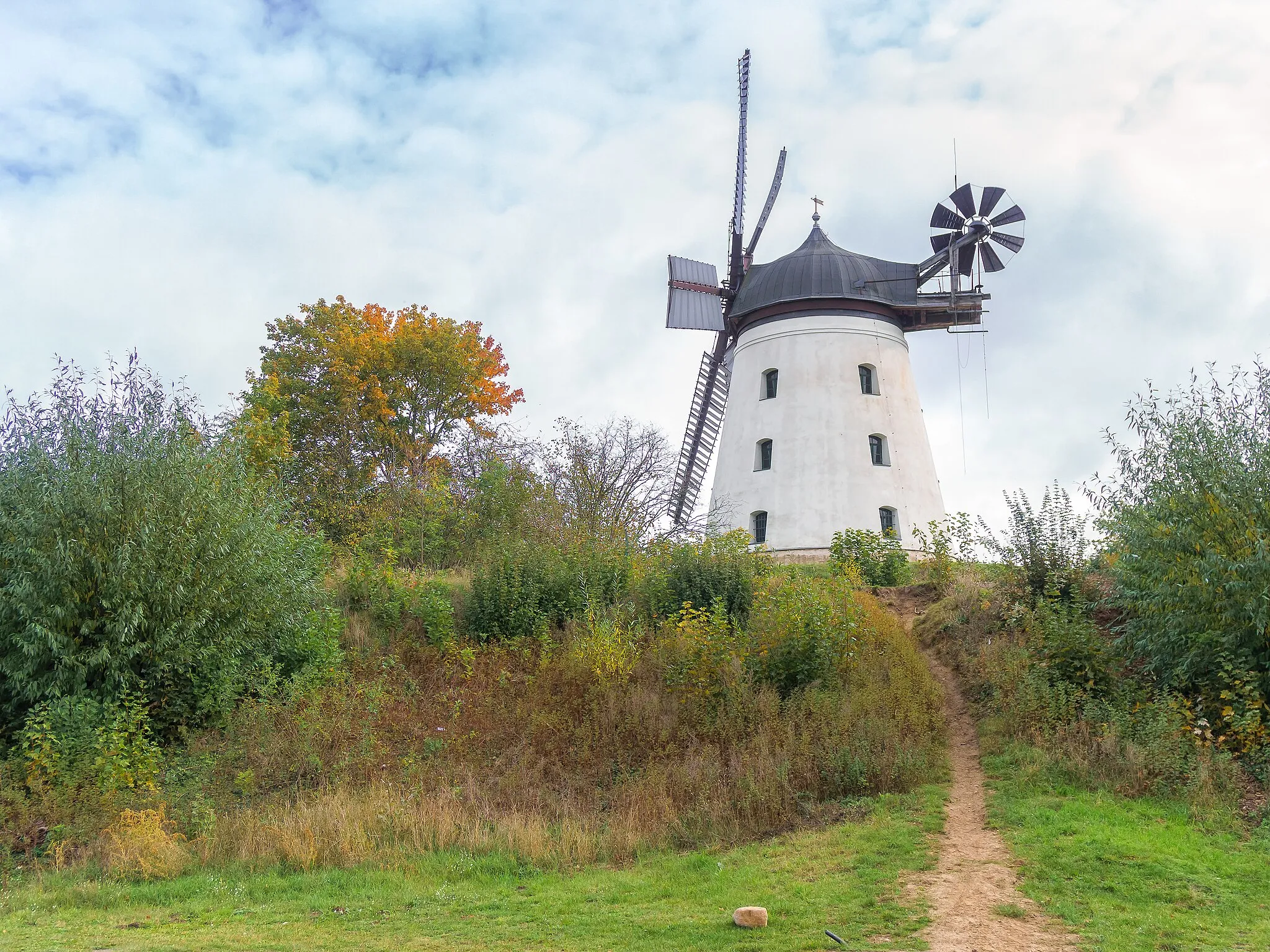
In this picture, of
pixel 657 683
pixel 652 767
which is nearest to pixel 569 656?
pixel 657 683

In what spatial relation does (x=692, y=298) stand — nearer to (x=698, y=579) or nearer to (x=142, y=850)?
(x=698, y=579)

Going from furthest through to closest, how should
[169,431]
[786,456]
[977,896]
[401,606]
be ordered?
1. [786,456]
2. [401,606]
3. [169,431]
4. [977,896]

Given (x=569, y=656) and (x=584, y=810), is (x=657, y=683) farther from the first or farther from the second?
(x=584, y=810)

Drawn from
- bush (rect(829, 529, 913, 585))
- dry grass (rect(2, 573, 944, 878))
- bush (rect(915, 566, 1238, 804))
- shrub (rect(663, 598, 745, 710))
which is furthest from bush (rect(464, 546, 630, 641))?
bush (rect(915, 566, 1238, 804))

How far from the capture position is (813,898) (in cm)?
898

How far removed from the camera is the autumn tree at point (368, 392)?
29.2 metres

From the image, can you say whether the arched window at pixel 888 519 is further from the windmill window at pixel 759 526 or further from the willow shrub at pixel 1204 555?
the willow shrub at pixel 1204 555

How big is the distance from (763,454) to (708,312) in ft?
21.6

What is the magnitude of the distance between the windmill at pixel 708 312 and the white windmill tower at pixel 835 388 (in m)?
1.63

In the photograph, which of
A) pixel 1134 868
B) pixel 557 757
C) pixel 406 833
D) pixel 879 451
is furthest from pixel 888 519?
pixel 406 833

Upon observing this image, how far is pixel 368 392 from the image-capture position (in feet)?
103

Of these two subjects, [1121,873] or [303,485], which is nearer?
[1121,873]

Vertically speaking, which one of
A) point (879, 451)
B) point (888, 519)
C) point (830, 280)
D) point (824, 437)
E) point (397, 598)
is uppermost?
point (830, 280)

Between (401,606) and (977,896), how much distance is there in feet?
42.9
